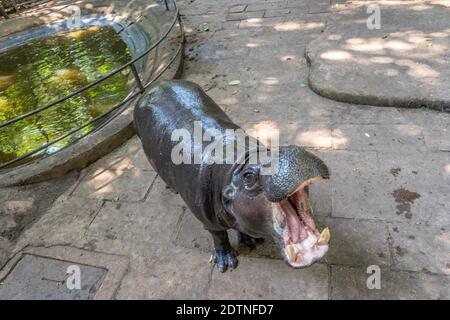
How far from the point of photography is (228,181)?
238cm

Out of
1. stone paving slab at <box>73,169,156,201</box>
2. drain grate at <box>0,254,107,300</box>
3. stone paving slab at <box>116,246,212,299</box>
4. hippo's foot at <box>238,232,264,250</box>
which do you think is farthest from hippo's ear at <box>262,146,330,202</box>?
stone paving slab at <box>73,169,156,201</box>

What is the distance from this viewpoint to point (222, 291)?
10.0ft

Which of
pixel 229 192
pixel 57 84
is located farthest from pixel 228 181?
pixel 57 84

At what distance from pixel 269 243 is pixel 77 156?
9.01 ft

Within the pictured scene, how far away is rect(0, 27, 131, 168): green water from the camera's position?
590cm

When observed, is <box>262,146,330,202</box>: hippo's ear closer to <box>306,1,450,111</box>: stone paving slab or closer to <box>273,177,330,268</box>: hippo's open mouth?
<box>273,177,330,268</box>: hippo's open mouth

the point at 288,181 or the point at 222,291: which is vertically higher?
the point at 288,181

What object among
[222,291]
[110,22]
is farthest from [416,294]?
[110,22]

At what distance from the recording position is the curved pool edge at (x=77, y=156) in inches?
176

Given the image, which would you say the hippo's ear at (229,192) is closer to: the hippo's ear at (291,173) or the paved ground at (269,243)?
the hippo's ear at (291,173)

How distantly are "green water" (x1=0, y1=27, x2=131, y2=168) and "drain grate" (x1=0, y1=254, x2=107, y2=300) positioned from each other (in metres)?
2.39

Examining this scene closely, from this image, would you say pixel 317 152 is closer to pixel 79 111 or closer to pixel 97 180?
pixel 97 180

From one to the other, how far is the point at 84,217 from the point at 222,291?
1.85 metres
